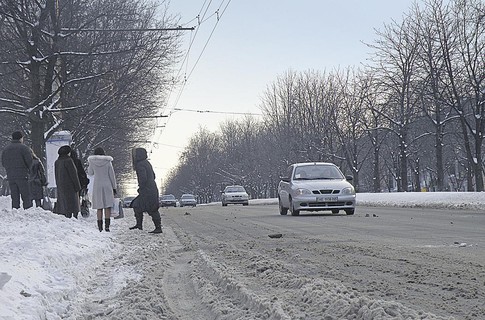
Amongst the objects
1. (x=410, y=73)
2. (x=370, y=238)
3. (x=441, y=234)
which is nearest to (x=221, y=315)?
(x=370, y=238)

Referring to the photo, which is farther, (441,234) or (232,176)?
(232,176)

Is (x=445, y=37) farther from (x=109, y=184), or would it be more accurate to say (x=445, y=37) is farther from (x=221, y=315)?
(x=221, y=315)

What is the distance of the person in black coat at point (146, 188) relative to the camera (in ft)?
49.3

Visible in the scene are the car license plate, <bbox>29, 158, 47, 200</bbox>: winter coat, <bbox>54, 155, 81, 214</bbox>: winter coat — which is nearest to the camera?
<bbox>54, 155, 81, 214</bbox>: winter coat

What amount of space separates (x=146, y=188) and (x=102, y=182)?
0.95 metres

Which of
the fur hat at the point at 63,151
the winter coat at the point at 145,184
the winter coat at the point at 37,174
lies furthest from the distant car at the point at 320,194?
the fur hat at the point at 63,151

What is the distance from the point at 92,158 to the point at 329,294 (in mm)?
9702

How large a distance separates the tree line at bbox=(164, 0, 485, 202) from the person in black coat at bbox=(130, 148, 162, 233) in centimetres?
2455

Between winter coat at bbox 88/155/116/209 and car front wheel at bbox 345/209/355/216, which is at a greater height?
winter coat at bbox 88/155/116/209

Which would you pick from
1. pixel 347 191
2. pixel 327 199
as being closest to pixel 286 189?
pixel 327 199

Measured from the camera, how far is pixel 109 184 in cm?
1480

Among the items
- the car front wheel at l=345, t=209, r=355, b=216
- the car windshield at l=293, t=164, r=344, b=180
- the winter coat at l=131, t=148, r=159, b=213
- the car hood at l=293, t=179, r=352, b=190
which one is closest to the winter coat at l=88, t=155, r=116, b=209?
the winter coat at l=131, t=148, r=159, b=213

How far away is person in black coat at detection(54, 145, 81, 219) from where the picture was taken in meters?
14.9

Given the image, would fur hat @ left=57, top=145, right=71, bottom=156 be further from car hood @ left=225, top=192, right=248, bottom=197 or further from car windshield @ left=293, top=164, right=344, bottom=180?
car hood @ left=225, top=192, right=248, bottom=197
